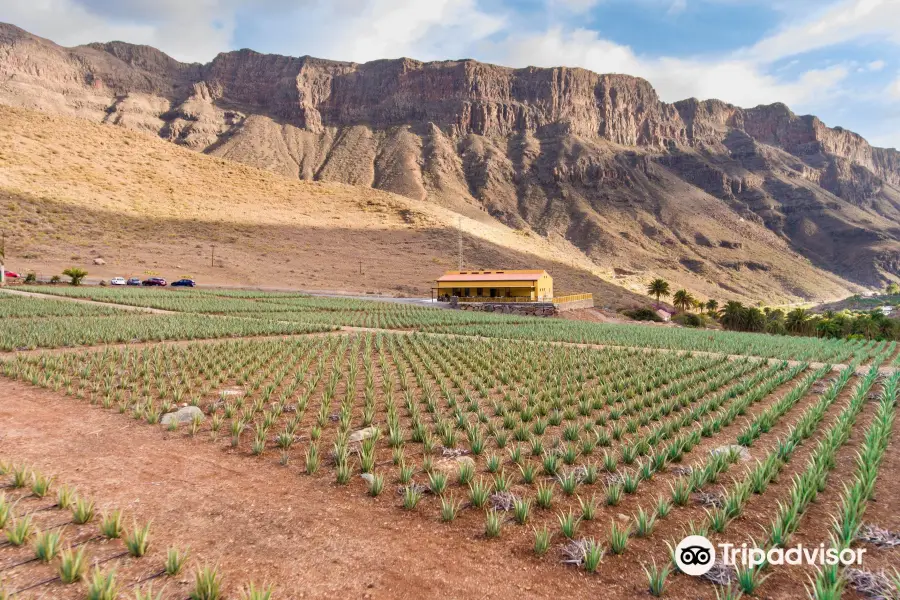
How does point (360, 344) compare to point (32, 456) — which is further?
point (360, 344)

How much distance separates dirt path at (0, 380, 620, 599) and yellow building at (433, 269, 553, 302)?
145 ft

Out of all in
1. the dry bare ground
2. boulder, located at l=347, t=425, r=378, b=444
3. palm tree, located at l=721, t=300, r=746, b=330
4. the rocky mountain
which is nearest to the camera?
boulder, located at l=347, t=425, r=378, b=444

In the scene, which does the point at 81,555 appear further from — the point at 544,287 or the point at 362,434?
the point at 544,287

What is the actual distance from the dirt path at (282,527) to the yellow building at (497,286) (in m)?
44.2

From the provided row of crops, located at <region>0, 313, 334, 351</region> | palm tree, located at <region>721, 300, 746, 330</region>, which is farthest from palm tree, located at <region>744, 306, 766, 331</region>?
row of crops, located at <region>0, 313, 334, 351</region>

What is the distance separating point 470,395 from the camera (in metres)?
12.9

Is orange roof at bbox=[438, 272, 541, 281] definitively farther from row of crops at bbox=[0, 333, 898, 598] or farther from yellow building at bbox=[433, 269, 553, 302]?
row of crops at bbox=[0, 333, 898, 598]

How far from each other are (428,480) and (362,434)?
7.51 ft

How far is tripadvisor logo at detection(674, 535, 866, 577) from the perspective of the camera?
5156mm

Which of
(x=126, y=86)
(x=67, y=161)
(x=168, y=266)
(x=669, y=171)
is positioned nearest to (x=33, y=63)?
(x=126, y=86)

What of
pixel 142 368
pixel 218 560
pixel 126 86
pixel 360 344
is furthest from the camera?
pixel 126 86

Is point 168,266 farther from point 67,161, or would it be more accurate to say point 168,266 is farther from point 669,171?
point 669,171

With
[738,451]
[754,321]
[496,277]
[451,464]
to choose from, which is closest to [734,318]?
[754,321]

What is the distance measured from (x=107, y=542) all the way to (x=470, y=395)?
8631mm
